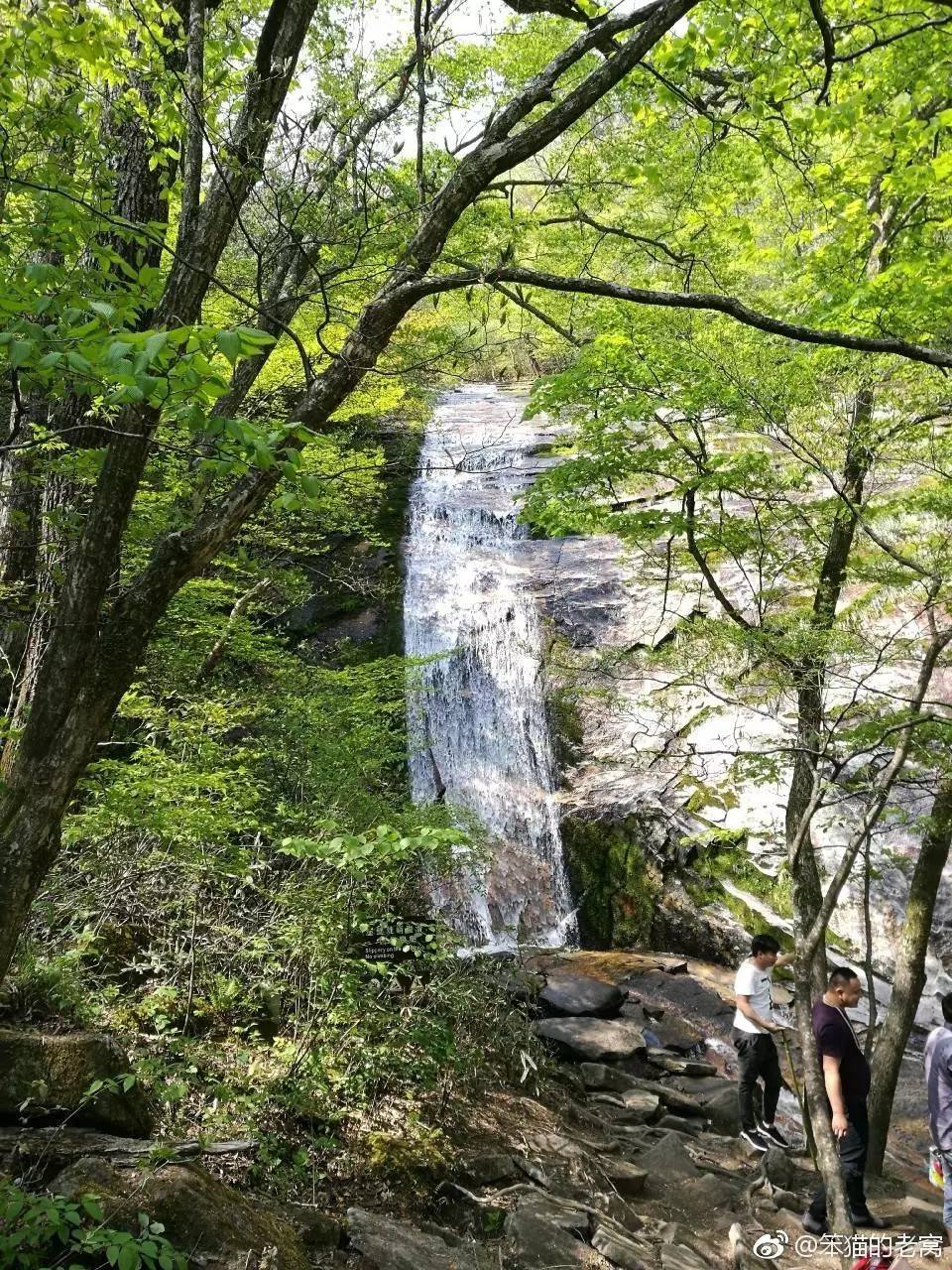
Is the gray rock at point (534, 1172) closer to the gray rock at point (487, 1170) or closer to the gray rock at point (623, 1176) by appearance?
the gray rock at point (487, 1170)

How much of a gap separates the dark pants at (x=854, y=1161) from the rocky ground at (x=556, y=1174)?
262 mm

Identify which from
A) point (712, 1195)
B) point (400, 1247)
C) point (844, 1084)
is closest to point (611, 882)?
point (712, 1195)

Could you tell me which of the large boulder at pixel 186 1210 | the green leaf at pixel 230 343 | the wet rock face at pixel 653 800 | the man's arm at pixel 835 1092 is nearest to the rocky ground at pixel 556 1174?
the large boulder at pixel 186 1210

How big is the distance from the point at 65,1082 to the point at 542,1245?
94.5 inches

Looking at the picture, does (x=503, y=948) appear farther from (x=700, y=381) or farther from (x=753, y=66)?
(x=753, y=66)

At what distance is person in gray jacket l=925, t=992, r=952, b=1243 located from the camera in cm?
401

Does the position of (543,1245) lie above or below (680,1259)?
above

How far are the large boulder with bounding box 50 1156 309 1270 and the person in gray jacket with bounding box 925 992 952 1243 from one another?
3198mm

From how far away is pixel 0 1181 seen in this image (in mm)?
2385

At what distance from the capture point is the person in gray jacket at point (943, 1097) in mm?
4008

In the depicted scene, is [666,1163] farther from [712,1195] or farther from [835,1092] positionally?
[835,1092]

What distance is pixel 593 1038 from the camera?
8.03m

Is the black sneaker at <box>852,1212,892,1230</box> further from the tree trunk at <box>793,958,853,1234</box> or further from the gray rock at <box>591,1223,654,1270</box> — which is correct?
the gray rock at <box>591,1223,654,1270</box>

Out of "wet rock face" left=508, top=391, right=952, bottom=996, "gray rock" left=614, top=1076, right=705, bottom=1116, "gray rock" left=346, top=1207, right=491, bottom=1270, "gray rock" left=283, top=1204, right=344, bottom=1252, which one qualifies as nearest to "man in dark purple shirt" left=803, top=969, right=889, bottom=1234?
"gray rock" left=614, top=1076, right=705, bottom=1116
